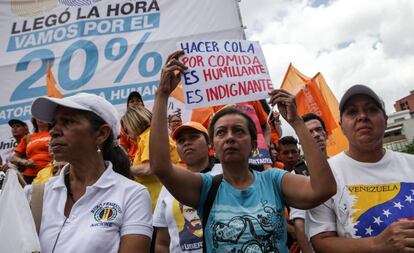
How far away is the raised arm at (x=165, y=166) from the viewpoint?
201 centimetres

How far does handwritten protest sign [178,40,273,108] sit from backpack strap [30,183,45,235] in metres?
0.95

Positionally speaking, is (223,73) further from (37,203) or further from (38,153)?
(38,153)

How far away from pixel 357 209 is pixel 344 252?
241 millimetres

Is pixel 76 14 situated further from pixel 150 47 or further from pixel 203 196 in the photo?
pixel 203 196

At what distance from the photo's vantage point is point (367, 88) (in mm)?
2369

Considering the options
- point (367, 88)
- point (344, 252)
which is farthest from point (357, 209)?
point (367, 88)

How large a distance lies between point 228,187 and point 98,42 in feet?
17.6

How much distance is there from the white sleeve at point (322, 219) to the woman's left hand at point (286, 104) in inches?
21.2

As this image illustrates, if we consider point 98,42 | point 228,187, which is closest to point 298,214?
point 228,187

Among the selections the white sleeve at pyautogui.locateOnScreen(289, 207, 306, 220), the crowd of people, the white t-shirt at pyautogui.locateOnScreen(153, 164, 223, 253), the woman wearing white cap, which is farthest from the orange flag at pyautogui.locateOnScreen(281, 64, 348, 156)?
the woman wearing white cap

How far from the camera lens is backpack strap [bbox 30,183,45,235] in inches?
72.8

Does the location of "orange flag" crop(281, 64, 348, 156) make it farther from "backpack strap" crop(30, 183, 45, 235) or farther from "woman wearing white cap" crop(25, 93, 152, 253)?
"backpack strap" crop(30, 183, 45, 235)

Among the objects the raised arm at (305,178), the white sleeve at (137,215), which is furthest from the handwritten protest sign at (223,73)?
the white sleeve at (137,215)

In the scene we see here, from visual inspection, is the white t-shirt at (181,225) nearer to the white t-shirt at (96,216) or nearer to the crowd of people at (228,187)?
the crowd of people at (228,187)
